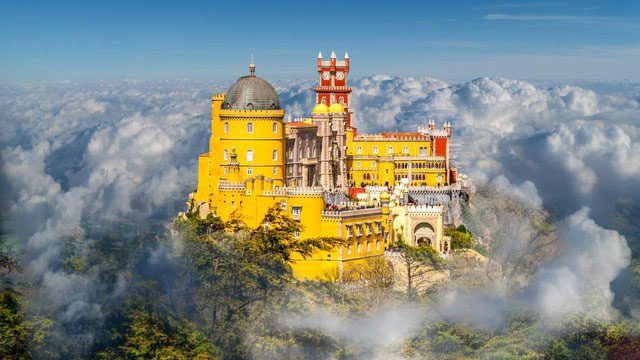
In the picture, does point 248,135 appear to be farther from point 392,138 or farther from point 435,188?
point 392,138

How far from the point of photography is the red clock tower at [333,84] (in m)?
101

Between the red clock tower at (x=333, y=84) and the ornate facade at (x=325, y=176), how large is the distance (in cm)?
378

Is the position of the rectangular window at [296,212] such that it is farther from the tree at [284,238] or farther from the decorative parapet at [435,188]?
the decorative parapet at [435,188]

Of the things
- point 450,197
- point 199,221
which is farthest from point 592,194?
point 199,221

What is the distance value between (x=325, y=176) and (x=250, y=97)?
1026cm

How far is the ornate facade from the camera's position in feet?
229

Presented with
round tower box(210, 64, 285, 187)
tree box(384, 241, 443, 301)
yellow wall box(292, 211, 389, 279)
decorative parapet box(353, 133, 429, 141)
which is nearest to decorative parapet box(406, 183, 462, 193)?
decorative parapet box(353, 133, 429, 141)

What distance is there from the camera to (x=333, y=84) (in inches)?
3991

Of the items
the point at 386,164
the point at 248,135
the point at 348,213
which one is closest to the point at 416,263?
the point at 348,213

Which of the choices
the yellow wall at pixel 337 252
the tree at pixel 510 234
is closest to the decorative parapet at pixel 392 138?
the tree at pixel 510 234

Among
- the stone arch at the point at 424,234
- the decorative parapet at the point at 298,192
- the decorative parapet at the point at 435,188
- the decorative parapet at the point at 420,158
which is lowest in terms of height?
the stone arch at the point at 424,234

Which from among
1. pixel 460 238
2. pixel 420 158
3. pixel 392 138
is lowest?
pixel 460 238

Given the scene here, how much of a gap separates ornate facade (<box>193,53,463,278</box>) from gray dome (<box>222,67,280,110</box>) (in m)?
0.08

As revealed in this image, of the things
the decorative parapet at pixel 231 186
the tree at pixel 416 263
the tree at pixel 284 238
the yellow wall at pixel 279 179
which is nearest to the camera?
the tree at pixel 416 263
